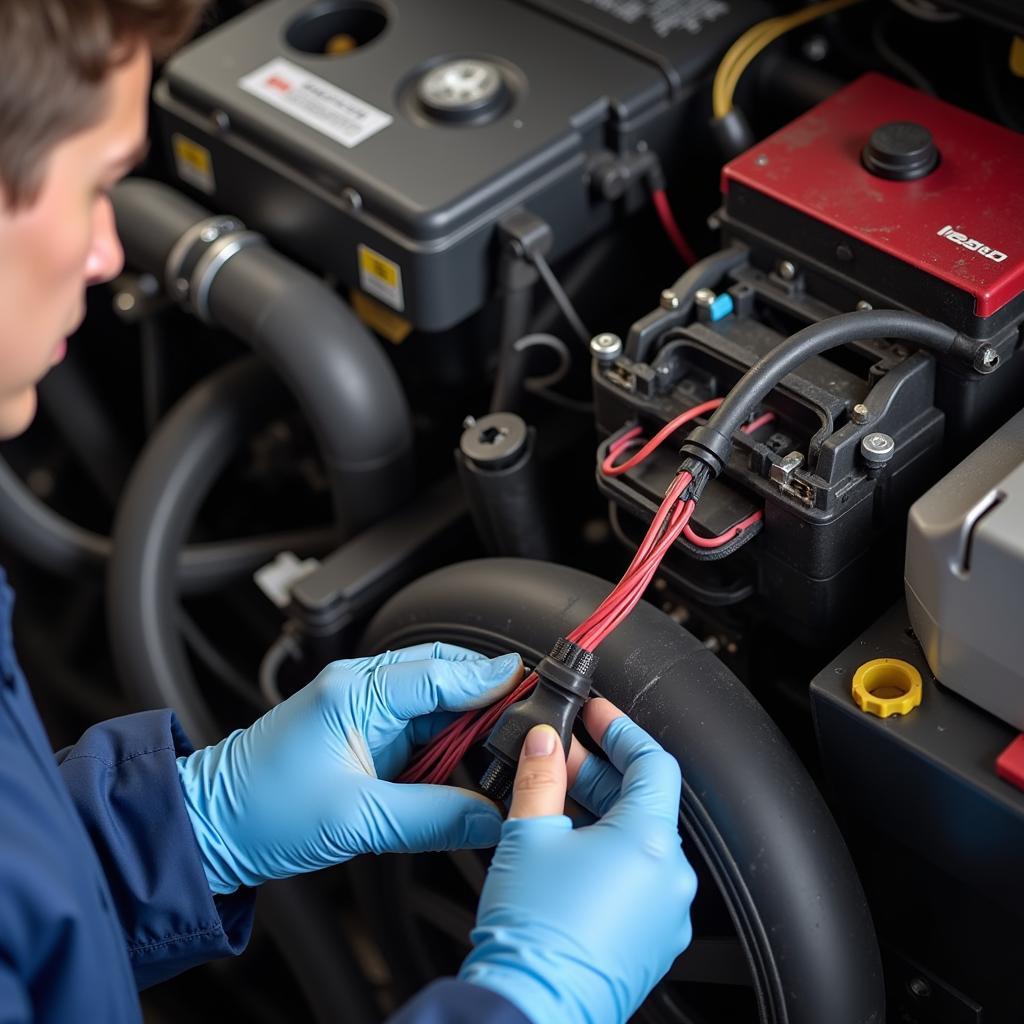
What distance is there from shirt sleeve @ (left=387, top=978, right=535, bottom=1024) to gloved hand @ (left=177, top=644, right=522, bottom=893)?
161 millimetres

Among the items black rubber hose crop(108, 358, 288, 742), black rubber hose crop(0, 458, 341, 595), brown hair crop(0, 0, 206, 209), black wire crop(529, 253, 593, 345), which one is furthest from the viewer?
black rubber hose crop(0, 458, 341, 595)

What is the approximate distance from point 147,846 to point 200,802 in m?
0.05

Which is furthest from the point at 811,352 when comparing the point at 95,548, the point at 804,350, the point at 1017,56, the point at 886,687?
the point at 95,548

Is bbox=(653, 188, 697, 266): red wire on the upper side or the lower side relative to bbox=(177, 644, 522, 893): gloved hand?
upper

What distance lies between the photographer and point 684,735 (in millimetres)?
885

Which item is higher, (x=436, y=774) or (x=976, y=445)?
(x=976, y=445)

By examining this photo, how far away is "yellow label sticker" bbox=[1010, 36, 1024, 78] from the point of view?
114cm

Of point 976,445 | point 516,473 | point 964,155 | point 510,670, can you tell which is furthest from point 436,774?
point 964,155

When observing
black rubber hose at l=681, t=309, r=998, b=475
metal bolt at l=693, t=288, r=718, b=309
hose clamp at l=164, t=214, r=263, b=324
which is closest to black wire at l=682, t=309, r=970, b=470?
black rubber hose at l=681, t=309, r=998, b=475

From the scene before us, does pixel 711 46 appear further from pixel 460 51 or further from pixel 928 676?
pixel 928 676

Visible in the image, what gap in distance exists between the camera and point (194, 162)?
132 centimetres

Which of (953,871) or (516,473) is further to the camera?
(516,473)

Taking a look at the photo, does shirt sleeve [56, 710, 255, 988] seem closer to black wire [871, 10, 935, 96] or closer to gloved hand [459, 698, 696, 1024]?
gloved hand [459, 698, 696, 1024]

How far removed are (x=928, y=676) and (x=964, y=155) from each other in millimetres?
407
